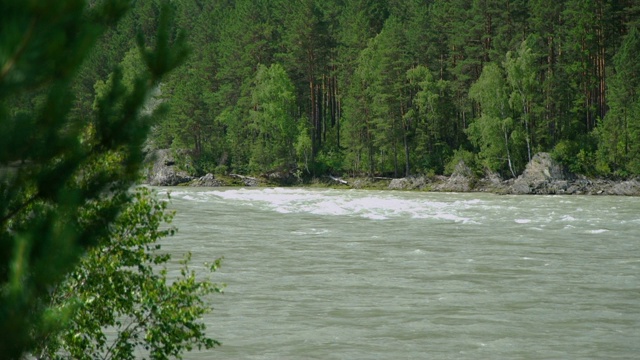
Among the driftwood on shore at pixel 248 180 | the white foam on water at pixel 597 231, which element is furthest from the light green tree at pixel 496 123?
the white foam on water at pixel 597 231

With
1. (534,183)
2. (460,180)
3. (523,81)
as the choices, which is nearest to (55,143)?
(534,183)

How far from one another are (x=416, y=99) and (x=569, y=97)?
516 inches

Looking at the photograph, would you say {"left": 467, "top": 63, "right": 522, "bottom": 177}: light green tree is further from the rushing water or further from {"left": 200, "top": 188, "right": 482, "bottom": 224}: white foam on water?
the rushing water

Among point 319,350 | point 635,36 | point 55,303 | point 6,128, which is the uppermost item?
point 635,36

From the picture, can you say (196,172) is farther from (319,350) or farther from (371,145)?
(319,350)

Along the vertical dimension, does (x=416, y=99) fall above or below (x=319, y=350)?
above

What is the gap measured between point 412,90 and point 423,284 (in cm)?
Result: 5593

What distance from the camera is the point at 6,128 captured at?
3.80 m

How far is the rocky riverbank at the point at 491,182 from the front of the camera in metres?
53.8

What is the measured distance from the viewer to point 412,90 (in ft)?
244

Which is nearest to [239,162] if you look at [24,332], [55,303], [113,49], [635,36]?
[113,49]

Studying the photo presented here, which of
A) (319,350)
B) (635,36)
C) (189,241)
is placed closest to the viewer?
(319,350)

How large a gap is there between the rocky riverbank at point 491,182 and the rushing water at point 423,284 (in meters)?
16.4

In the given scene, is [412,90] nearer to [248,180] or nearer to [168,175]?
[248,180]
